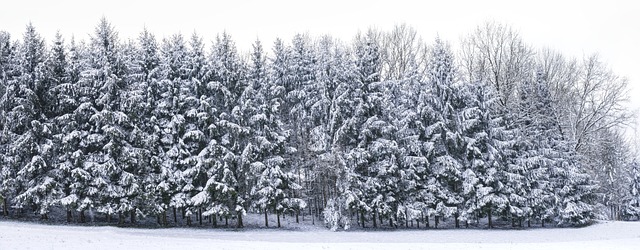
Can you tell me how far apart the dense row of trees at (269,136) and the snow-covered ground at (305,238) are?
1.84 m

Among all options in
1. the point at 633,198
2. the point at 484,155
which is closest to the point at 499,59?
the point at 484,155

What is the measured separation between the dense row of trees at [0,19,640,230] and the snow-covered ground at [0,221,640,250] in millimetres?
1837

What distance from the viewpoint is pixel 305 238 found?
2930 cm

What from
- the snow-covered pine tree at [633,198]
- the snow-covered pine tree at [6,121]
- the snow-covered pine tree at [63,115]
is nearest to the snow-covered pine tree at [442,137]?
the snow-covered pine tree at [63,115]

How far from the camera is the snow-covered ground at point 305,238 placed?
62.1 feet

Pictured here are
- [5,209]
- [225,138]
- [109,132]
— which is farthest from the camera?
[225,138]

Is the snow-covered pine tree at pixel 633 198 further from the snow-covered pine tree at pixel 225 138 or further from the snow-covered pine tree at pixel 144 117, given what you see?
the snow-covered pine tree at pixel 144 117

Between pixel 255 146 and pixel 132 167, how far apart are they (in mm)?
7647

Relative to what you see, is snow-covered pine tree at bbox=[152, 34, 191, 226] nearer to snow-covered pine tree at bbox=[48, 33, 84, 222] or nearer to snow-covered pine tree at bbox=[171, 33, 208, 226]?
snow-covered pine tree at bbox=[171, 33, 208, 226]

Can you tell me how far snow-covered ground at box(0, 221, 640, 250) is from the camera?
62.1 ft

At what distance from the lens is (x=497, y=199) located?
3553cm

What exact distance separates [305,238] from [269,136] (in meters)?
8.34

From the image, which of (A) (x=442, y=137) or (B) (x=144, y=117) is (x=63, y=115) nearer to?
(B) (x=144, y=117)

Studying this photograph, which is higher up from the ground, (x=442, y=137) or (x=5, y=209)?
(x=442, y=137)
